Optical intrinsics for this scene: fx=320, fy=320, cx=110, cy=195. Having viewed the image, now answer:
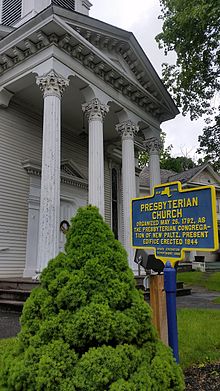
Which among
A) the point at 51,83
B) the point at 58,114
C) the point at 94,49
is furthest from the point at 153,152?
the point at 51,83

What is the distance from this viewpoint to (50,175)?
801 cm

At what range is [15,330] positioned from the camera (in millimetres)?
5289

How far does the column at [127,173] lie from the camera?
10.4 metres

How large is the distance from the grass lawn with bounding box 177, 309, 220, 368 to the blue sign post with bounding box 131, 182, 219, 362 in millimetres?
1211

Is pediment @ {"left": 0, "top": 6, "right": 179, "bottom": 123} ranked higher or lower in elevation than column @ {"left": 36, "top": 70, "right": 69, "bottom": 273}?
higher

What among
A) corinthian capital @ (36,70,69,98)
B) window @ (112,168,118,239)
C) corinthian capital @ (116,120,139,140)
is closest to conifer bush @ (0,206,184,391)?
corinthian capital @ (36,70,69,98)

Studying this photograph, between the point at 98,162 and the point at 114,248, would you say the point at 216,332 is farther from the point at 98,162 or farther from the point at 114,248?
the point at 98,162

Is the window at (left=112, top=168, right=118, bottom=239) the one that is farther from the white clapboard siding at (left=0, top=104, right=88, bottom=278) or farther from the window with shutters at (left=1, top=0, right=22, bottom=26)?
the window with shutters at (left=1, top=0, right=22, bottom=26)

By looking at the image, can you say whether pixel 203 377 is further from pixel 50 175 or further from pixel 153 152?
pixel 153 152

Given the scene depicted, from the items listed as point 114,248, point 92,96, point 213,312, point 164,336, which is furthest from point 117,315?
point 92,96

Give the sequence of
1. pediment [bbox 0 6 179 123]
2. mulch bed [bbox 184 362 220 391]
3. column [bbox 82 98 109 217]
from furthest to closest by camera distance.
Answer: column [bbox 82 98 109 217]
pediment [bbox 0 6 179 123]
mulch bed [bbox 184 362 220 391]

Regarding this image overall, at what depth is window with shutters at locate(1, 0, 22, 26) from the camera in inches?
489

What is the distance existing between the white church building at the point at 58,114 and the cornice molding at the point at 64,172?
1.4 inches

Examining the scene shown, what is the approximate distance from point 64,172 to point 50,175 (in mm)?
4456
